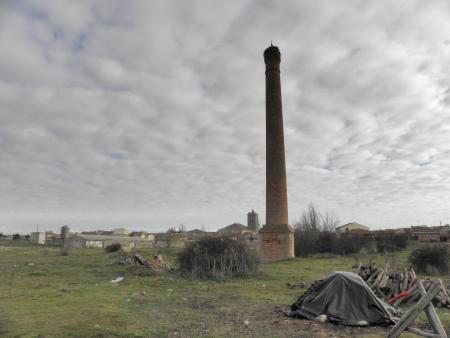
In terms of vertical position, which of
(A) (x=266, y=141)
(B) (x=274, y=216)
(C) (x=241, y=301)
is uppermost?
(A) (x=266, y=141)

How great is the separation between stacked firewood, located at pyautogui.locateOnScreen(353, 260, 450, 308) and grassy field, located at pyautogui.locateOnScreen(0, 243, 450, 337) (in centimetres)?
73

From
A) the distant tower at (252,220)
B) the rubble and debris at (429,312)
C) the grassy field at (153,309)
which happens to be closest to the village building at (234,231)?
the distant tower at (252,220)

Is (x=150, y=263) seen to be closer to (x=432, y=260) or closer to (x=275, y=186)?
(x=275, y=186)

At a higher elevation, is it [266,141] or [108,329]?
[266,141]

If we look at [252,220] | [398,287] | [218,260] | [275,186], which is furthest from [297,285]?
[252,220]

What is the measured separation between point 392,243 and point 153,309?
3158 centimetres

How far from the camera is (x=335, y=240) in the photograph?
30688mm

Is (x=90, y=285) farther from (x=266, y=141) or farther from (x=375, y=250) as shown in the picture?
(x=375, y=250)

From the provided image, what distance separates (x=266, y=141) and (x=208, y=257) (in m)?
9.88

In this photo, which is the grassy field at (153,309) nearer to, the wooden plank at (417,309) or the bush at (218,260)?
the bush at (218,260)

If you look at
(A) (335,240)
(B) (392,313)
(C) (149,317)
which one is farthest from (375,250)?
(C) (149,317)

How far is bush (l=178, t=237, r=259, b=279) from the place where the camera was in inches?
574

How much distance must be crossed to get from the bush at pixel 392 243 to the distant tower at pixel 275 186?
49.7ft

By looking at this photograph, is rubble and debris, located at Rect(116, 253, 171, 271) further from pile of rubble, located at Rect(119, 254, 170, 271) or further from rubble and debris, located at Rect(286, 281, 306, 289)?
rubble and debris, located at Rect(286, 281, 306, 289)
